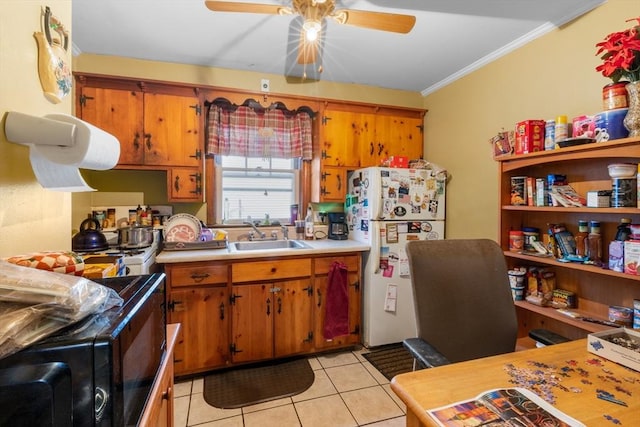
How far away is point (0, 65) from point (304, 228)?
2.39 meters

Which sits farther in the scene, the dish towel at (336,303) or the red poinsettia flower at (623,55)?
the dish towel at (336,303)

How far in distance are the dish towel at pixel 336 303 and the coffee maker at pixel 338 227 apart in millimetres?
453

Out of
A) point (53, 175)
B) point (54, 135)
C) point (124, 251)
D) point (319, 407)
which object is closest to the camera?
point (54, 135)

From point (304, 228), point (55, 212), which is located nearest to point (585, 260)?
point (304, 228)

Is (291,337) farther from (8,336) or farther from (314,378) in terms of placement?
(8,336)

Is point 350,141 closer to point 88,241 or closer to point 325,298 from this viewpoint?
point 325,298

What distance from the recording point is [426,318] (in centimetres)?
123

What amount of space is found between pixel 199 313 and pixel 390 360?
5.19 ft

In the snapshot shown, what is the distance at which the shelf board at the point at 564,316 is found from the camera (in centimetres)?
150

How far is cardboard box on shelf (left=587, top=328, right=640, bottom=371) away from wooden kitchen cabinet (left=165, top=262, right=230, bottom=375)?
2075mm

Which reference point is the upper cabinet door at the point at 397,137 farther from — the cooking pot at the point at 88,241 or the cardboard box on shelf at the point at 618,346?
the cooking pot at the point at 88,241

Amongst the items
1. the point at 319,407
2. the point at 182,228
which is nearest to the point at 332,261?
the point at 319,407

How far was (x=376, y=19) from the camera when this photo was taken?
160cm

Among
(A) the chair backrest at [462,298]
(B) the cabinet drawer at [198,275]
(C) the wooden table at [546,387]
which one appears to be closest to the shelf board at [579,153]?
(A) the chair backrest at [462,298]
